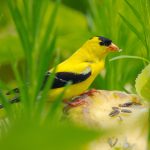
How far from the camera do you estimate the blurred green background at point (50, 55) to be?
0.13m

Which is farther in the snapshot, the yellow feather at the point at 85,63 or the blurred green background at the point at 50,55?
the yellow feather at the point at 85,63

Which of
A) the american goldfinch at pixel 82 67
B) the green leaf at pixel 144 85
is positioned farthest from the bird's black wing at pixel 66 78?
the green leaf at pixel 144 85

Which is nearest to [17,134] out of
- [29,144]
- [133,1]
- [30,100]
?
[29,144]

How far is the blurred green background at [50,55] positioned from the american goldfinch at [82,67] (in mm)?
19

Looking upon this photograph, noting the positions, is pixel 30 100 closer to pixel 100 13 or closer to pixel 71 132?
pixel 71 132

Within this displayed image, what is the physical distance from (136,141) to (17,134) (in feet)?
1.06

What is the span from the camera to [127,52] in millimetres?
807

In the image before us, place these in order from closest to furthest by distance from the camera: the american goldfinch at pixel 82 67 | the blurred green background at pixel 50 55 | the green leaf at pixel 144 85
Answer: the blurred green background at pixel 50 55
the green leaf at pixel 144 85
the american goldfinch at pixel 82 67

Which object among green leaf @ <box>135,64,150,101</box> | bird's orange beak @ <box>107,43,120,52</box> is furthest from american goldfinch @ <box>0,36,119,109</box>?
green leaf @ <box>135,64,150,101</box>

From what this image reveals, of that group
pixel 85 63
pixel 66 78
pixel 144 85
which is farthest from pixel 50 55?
pixel 85 63

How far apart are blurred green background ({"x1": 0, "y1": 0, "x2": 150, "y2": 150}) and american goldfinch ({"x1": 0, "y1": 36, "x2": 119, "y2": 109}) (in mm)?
19

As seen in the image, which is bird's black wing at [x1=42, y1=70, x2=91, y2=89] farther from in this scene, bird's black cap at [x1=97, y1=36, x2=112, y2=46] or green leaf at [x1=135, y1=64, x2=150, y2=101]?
green leaf at [x1=135, y1=64, x2=150, y2=101]

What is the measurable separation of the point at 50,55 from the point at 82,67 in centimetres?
43

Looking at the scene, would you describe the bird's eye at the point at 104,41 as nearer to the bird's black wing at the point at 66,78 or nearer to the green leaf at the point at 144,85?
the bird's black wing at the point at 66,78
